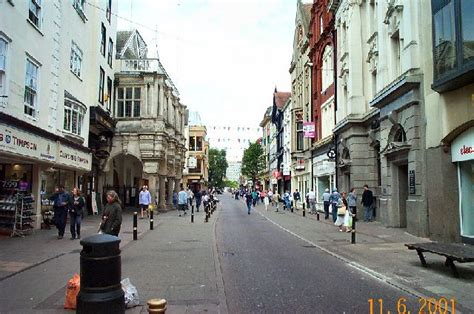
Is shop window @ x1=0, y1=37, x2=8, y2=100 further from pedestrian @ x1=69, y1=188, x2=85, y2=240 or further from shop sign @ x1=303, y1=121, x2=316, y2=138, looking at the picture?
shop sign @ x1=303, y1=121, x2=316, y2=138

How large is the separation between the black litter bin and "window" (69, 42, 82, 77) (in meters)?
18.3

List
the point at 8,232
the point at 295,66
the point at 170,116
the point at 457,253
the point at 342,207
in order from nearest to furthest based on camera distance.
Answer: the point at 457,253, the point at 8,232, the point at 342,207, the point at 170,116, the point at 295,66

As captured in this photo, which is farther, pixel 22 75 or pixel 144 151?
pixel 144 151

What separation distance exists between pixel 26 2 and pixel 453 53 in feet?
46.8

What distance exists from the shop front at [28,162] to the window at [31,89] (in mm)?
1185

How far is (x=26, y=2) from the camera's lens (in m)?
16.5

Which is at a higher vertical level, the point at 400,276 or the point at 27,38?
the point at 27,38

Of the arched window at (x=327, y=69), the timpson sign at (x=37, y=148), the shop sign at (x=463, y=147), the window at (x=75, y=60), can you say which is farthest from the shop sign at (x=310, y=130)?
the shop sign at (x=463, y=147)

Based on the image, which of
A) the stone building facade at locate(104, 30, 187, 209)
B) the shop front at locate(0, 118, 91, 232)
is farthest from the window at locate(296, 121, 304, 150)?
the shop front at locate(0, 118, 91, 232)

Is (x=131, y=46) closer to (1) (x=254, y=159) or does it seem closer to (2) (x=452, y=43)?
(2) (x=452, y=43)

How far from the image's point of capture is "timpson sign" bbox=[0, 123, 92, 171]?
1376cm

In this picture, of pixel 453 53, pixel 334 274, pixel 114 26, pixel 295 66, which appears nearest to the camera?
pixel 334 274

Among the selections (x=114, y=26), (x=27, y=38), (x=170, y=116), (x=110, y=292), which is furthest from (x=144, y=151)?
(x=110, y=292)

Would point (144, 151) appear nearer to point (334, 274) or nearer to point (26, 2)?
point (26, 2)
